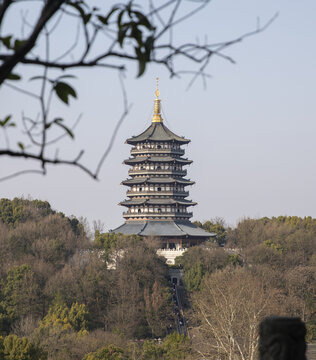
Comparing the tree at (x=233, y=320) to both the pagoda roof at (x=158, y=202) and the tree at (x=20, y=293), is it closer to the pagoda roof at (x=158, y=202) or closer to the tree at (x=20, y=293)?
the tree at (x=20, y=293)

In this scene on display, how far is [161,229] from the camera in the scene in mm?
56188

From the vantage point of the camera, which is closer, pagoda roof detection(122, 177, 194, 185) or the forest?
the forest

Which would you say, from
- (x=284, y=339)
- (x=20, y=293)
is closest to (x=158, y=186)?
(x=20, y=293)

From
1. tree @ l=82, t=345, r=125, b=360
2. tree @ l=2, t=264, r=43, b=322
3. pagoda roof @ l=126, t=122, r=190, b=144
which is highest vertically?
pagoda roof @ l=126, t=122, r=190, b=144

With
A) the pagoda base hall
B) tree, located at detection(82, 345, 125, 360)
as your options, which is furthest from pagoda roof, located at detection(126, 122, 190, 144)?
tree, located at detection(82, 345, 125, 360)

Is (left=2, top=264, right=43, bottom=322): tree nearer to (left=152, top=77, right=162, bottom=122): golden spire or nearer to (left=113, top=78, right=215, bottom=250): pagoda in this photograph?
(left=113, top=78, right=215, bottom=250): pagoda

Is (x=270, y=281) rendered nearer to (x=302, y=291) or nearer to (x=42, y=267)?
(x=302, y=291)

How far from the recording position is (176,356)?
2688 cm

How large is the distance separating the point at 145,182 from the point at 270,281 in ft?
63.5

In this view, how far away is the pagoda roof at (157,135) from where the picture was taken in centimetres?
5938

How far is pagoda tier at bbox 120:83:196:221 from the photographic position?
5816 centimetres

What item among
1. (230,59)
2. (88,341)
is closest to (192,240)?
(88,341)

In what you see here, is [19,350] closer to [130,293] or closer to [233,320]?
[233,320]

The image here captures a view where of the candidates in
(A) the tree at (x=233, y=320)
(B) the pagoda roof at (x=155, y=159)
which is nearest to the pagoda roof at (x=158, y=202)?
(B) the pagoda roof at (x=155, y=159)
